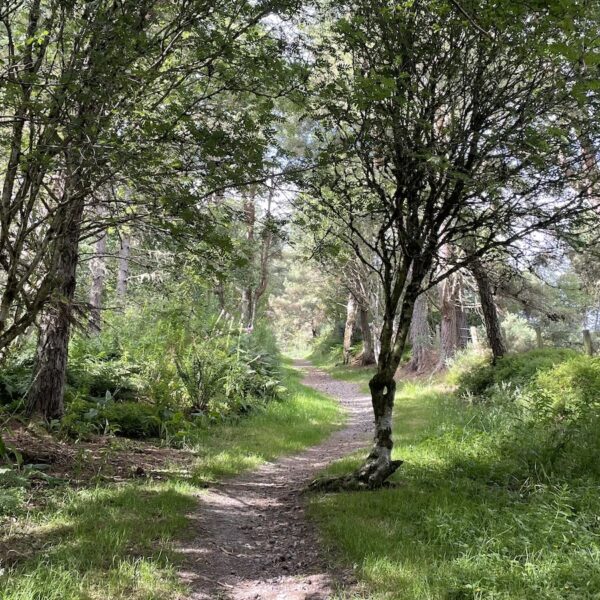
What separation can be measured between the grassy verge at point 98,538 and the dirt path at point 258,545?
0.72 ft

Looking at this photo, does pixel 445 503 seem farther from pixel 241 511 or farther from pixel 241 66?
pixel 241 66

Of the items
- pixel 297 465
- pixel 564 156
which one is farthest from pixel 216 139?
pixel 297 465

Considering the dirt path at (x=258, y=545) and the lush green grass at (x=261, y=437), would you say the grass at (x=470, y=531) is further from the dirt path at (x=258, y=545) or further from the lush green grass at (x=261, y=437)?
the lush green grass at (x=261, y=437)

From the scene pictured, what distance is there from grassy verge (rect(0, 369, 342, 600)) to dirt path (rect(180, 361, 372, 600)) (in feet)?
0.72

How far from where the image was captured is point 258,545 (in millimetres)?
4453

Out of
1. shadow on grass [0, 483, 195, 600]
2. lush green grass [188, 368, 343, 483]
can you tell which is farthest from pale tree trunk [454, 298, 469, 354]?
shadow on grass [0, 483, 195, 600]

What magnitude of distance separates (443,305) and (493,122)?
36.9ft

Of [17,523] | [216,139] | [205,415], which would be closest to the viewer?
[17,523]

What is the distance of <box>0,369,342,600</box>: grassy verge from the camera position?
3.07m

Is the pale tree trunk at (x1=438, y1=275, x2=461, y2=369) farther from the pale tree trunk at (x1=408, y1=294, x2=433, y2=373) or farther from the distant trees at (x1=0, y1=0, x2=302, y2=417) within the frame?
the distant trees at (x1=0, y1=0, x2=302, y2=417)

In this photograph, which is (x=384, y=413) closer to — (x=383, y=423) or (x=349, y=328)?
(x=383, y=423)

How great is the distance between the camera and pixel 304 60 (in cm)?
488

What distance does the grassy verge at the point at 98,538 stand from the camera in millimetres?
3072

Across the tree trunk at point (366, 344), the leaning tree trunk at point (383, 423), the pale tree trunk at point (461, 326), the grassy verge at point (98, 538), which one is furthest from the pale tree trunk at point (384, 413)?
the tree trunk at point (366, 344)
